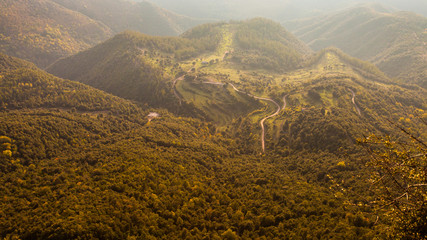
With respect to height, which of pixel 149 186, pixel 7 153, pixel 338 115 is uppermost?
pixel 338 115

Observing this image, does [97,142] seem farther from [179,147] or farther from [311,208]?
[311,208]

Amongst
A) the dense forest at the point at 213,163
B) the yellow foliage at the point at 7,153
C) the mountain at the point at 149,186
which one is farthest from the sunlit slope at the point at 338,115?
the yellow foliage at the point at 7,153

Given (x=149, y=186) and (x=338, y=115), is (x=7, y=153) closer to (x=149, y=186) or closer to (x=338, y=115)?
(x=149, y=186)

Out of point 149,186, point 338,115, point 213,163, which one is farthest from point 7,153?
point 338,115

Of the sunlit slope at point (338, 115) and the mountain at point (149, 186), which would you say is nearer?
the mountain at point (149, 186)

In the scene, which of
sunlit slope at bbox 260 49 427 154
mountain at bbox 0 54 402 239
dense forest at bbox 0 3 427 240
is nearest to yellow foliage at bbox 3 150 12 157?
dense forest at bbox 0 3 427 240

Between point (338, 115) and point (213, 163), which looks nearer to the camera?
point (213, 163)

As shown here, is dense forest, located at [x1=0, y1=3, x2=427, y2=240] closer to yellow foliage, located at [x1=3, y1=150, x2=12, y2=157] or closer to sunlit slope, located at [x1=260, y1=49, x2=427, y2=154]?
yellow foliage, located at [x1=3, y1=150, x2=12, y2=157]

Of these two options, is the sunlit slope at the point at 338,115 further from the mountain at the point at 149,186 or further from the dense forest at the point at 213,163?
the mountain at the point at 149,186

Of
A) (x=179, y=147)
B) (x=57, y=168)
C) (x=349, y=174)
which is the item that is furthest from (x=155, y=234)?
(x=349, y=174)
